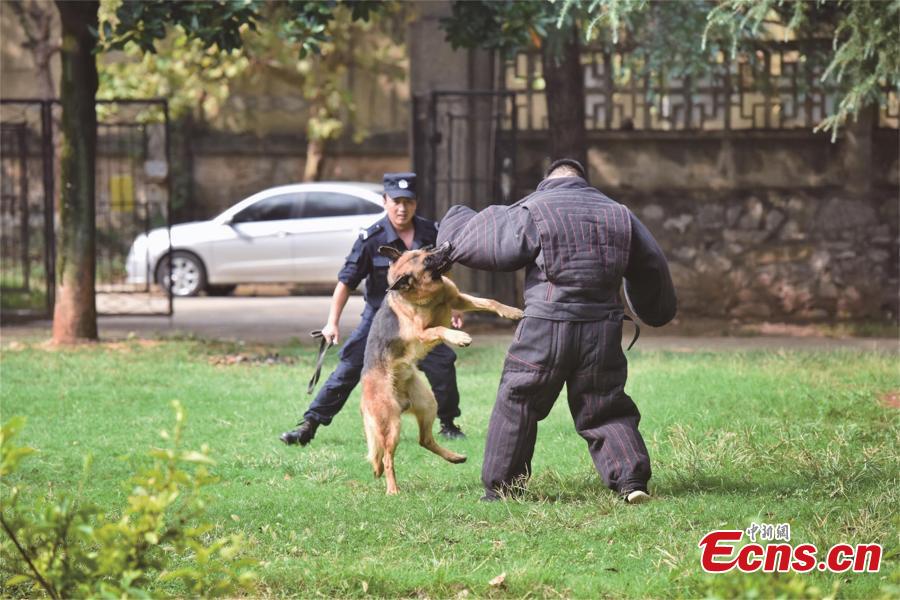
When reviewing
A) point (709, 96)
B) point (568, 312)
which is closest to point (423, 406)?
point (568, 312)

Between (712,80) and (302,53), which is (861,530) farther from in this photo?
(712,80)

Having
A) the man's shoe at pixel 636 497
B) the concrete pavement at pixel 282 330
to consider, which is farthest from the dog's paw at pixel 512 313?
the concrete pavement at pixel 282 330

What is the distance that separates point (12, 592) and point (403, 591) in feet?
5.32

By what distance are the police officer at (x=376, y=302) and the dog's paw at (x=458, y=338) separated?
1278 mm

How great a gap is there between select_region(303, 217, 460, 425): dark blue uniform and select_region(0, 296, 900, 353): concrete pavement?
5.32 metres

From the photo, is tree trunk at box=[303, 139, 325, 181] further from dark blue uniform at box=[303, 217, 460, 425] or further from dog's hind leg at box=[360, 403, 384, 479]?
dog's hind leg at box=[360, 403, 384, 479]

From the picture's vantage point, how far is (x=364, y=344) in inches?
359

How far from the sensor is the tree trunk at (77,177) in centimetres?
1395

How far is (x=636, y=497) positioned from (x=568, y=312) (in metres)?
1.01

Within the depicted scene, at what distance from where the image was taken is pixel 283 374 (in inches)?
490

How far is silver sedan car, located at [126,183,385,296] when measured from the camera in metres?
20.5

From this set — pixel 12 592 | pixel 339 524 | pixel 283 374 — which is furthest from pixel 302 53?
pixel 12 592

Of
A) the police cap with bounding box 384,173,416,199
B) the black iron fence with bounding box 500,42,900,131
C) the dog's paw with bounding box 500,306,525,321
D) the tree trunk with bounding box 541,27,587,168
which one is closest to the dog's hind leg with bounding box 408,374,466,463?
the dog's paw with bounding box 500,306,525,321

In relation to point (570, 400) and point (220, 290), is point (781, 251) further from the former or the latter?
point (570, 400)
